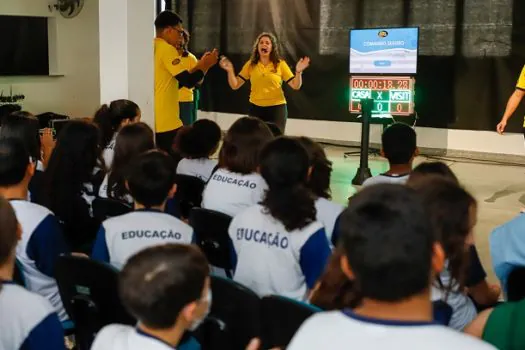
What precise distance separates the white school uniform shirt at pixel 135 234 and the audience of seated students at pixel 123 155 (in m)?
0.90

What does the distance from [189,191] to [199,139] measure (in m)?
0.35

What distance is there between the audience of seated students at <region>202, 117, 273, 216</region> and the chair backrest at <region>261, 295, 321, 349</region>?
125 centimetres

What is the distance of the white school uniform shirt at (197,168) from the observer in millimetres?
3859

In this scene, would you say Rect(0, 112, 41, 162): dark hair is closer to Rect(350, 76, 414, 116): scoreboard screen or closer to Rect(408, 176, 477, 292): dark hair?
Rect(408, 176, 477, 292): dark hair

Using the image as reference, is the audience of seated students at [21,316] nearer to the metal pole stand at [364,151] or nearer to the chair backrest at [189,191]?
the chair backrest at [189,191]

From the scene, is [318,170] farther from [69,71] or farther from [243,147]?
[69,71]

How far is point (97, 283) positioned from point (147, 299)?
72cm

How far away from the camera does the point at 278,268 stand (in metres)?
2.29

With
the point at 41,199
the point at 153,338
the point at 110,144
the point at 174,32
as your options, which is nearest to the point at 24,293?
the point at 153,338

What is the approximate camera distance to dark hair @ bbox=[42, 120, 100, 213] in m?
3.04

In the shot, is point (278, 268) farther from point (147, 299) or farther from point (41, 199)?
point (41, 199)

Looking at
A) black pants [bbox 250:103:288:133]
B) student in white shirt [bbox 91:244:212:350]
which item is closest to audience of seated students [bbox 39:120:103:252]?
student in white shirt [bbox 91:244:212:350]

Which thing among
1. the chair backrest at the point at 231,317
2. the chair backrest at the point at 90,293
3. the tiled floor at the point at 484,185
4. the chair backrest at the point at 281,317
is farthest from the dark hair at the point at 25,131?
the tiled floor at the point at 484,185

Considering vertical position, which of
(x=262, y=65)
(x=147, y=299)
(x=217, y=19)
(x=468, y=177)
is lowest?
(x=468, y=177)
